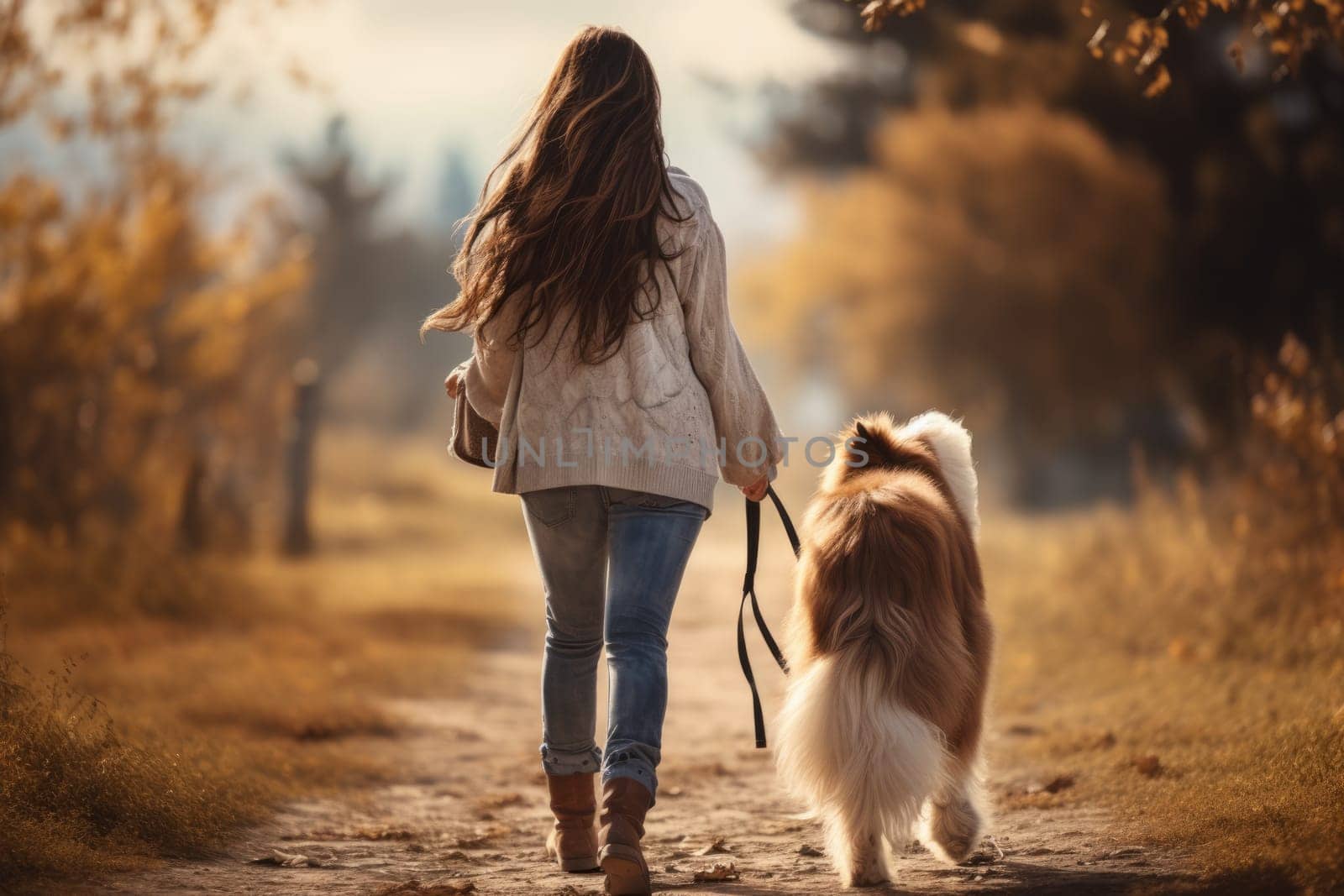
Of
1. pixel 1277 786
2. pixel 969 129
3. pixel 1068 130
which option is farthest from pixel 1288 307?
pixel 1277 786

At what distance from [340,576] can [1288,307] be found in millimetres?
7646

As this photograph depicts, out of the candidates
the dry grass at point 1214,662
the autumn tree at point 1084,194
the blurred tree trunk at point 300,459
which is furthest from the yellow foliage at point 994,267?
the blurred tree trunk at point 300,459

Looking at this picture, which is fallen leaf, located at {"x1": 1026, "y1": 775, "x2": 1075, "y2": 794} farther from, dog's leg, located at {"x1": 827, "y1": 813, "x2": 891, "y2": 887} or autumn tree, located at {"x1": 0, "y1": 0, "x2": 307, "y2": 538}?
autumn tree, located at {"x1": 0, "y1": 0, "x2": 307, "y2": 538}

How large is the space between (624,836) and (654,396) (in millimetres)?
997

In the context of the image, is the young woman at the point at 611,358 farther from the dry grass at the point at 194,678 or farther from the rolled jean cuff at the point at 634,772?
the dry grass at the point at 194,678

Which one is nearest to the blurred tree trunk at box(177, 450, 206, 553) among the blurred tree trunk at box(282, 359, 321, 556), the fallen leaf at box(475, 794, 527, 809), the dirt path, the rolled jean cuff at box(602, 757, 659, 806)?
the blurred tree trunk at box(282, 359, 321, 556)

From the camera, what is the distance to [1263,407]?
6438 millimetres

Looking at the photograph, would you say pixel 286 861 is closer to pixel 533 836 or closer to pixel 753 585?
pixel 533 836

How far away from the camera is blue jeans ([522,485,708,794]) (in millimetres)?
3215

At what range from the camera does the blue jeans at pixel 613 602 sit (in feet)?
10.5

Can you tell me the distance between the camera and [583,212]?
321 centimetres

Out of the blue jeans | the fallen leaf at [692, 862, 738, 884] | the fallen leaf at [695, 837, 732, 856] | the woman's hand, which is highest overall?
the woman's hand

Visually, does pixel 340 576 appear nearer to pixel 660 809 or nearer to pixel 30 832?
pixel 660 809

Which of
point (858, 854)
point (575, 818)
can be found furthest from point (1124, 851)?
point (575, 818)
